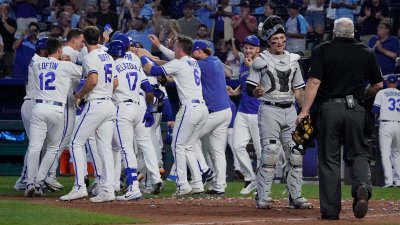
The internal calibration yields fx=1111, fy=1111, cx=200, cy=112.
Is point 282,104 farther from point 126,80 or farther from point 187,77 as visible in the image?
point 187,77

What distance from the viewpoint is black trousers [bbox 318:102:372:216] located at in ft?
39.0

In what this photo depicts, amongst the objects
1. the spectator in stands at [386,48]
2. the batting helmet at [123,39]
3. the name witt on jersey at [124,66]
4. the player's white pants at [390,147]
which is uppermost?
the batting helmet at [123,39]

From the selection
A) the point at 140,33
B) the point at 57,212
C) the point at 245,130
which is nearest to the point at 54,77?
the point at 57,212

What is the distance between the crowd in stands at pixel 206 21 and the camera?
23234 mm

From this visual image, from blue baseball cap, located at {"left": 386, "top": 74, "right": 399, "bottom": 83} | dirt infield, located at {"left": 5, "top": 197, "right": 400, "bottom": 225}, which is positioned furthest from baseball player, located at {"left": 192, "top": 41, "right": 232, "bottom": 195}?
blue baseball cap, located at {"left": 386, "top": 74, "right": 399, "bottom": 83}

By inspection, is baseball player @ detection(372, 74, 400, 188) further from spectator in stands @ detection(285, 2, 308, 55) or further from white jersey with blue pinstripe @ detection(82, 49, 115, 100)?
white jersey with blue pinstripe @ detection(82, 49, 115, 100)

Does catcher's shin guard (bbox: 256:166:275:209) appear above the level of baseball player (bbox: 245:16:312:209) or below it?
below

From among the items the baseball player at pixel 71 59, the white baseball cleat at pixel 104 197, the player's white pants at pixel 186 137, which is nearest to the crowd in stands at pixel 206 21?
the baseball player at pixel 71 59

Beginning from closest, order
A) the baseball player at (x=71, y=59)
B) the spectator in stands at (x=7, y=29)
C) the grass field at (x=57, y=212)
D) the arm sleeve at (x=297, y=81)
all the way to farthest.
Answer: the grass field at (x=57, y=212) → the arm sleeve at (x=297, y=81) → the baseball player at (x=71, y=59) → the spectator in stands at (x=7, y=29)

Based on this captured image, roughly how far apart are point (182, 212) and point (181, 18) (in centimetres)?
1258

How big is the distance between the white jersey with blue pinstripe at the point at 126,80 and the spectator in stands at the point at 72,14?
35.1 ft

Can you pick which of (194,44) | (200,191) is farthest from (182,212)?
(194,44)

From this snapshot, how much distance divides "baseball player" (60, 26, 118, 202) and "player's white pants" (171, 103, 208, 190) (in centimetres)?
160

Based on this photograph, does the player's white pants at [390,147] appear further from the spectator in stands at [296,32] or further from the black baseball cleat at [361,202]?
the black baseball cleat at [361,202]
